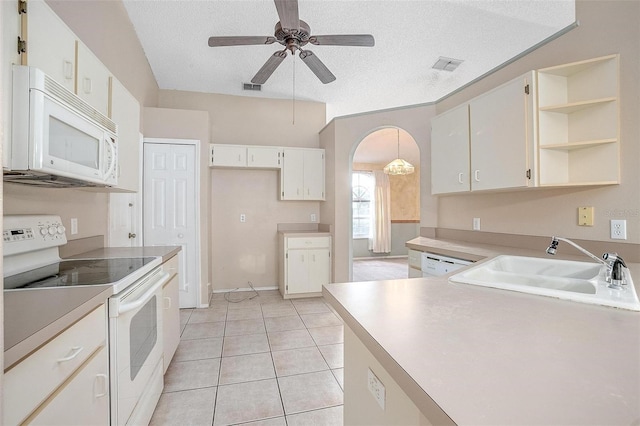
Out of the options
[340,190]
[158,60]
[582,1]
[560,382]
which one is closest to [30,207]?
[560,382]

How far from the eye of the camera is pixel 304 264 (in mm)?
3826

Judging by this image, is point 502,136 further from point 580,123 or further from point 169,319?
point 169,319

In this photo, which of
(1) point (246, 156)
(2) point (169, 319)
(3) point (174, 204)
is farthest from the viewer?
(1) point (246, 156)

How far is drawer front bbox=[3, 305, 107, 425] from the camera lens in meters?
0.68

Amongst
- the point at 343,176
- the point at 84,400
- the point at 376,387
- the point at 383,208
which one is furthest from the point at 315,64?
the point at 383,208

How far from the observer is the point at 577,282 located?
1.28 m

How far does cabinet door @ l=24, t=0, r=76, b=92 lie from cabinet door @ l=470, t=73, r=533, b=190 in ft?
9.10

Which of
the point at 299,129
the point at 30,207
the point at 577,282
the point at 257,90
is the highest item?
the point at 257,90

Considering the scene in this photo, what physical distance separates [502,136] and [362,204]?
525cm

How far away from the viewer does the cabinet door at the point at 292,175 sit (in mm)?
4059

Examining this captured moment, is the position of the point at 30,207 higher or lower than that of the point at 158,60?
lower

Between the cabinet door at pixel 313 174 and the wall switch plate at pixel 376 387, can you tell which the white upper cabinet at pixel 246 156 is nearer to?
the cabinet door at pixel 313 174

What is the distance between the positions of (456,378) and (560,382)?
182 millimetres

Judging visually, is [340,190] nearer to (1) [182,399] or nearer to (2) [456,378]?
(1) [182,399]
